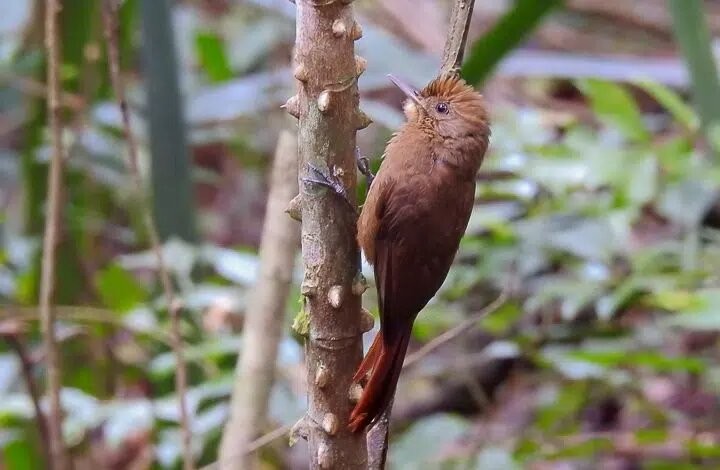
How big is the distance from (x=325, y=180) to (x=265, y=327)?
0.74 m

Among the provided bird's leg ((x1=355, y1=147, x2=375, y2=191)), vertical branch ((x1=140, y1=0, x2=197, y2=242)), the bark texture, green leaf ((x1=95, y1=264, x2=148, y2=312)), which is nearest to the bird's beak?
bird's leg ((x1=355, y1=147, x2=375, y2=191))

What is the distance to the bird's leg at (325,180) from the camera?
3.14 feet

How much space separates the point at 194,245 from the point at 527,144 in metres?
0.78

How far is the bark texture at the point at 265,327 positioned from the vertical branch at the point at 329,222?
0.64 metres

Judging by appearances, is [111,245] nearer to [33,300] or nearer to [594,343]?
[33,300]

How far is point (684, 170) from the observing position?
73.0 inches

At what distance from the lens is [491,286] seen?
7.35ft

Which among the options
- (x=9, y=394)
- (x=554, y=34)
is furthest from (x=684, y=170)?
(x=554, y=34)

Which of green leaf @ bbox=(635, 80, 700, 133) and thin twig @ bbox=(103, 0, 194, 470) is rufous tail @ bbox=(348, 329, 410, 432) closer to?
thin twig @ bbox=(103, 0, 194, 470)

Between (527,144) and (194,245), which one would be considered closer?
(527,144)

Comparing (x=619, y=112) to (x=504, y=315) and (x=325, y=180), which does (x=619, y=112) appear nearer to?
(x=504, y=315)

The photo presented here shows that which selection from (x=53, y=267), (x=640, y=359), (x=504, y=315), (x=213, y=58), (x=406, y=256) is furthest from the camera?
(x=213, y=58)

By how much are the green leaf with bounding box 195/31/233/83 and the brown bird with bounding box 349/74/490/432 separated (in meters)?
2.21

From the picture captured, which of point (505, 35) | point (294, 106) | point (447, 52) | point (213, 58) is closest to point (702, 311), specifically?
point (505, 35)
